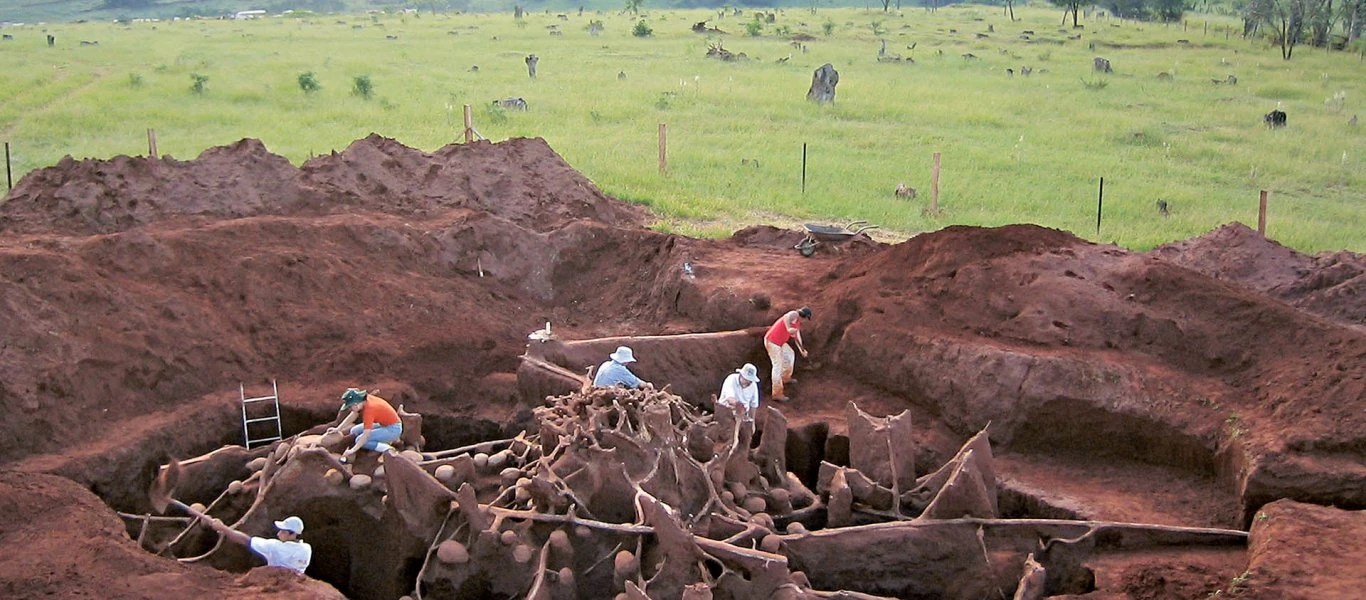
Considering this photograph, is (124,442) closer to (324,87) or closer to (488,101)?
(488,101)

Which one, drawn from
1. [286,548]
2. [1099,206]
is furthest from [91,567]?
[1099,206]

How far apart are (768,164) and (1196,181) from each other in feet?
25.5

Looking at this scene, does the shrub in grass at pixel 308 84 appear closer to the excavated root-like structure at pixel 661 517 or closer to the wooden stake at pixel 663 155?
the wooden stake at pixel 663 155

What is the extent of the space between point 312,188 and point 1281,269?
41.6ft

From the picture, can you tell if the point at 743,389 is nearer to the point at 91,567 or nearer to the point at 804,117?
the point at 91,567

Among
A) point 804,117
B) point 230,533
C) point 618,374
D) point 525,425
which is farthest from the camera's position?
point 804,117

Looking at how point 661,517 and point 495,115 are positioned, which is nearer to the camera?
point 661,517

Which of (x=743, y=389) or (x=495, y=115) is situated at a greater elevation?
(x=495, y=115)

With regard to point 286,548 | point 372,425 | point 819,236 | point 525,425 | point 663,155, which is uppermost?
point 663,155

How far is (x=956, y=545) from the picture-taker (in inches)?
393

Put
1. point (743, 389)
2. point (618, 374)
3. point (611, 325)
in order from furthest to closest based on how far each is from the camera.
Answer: point (611, 325) < point (743, 389) < point (618, 374)

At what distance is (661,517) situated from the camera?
8.94 metres

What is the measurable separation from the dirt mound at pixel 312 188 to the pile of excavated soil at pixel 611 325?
53 millimetres

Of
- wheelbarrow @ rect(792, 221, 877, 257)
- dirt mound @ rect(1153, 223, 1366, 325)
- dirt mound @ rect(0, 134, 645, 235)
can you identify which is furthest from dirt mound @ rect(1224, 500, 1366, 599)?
dirt mound @ rect(0, 134, 645, 235)
